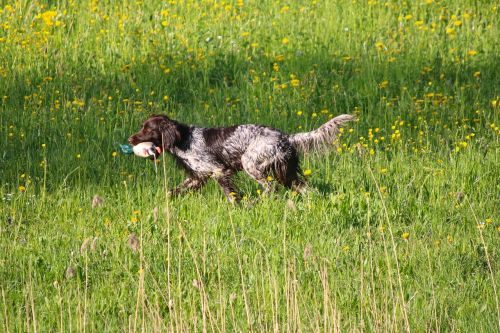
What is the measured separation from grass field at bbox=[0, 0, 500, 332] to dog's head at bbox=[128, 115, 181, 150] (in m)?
0.28

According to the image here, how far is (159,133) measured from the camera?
8273mm

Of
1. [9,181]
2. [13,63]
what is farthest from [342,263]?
[13,63]

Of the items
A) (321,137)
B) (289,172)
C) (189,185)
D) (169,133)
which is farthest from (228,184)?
(321,137)

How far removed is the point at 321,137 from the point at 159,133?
1329 mm

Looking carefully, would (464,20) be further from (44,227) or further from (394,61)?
(44,227)

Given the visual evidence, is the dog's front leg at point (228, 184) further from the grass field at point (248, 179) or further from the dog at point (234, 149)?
the grass field at point (248, 179)

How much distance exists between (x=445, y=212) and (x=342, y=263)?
4.43 ft

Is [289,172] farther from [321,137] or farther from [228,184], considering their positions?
[228,184]

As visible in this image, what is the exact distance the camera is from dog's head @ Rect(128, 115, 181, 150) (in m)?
8.25

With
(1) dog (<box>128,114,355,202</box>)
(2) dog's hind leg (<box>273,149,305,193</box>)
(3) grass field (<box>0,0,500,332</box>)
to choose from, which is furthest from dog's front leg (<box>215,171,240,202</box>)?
(2) dog's hind leg (<box>273,149,305,193</box>)

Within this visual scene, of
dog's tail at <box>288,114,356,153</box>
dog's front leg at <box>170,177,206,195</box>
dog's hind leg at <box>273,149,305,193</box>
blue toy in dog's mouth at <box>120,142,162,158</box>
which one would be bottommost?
dog's front leg at <box>170,177,206,195</box>

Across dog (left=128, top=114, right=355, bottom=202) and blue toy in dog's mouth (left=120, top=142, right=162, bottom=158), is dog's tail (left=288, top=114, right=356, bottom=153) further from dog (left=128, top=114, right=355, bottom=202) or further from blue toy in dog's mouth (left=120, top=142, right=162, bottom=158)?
blue toy in dog's mouth (left=120, top=142, right=162, bottom=158)

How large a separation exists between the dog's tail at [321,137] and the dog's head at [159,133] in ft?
3.10

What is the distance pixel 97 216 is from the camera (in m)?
7.36
